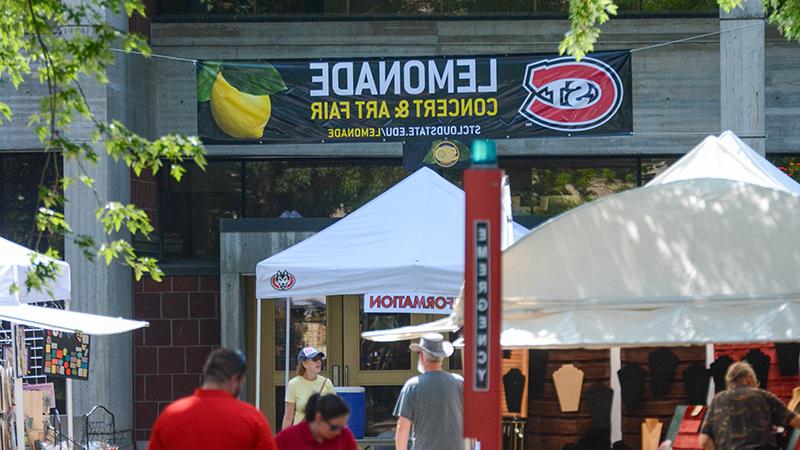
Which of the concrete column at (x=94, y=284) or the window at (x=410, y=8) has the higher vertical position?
the window at (x=410, y=8)

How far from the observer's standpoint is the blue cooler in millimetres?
12375

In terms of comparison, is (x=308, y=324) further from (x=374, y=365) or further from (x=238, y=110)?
(x=238, y=110)

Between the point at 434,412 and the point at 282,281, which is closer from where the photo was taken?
the point at 434,412

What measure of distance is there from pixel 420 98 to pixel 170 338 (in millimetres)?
4946

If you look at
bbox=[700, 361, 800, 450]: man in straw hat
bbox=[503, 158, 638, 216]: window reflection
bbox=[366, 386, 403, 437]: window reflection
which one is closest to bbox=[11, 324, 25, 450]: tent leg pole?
bbox=[700, 361, 800, 450]: man in straw hat

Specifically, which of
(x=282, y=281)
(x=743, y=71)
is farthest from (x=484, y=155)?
(x=743, y=71)

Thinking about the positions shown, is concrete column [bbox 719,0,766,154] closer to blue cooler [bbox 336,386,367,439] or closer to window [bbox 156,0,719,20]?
window [bbox 156,0,719,20]

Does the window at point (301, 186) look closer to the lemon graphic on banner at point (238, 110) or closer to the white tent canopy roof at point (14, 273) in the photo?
the lemon graphic on banner at point (238, 110)

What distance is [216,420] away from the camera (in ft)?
20.6

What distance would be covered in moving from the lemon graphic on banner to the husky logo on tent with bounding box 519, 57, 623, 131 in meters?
3.45

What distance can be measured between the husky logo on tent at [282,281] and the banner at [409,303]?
2.33 feet

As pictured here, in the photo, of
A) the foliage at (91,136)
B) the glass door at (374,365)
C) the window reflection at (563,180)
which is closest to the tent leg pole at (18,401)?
the foliage at (91,136)

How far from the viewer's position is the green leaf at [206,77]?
17.9 m

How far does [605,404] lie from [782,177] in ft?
8.65
